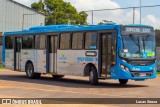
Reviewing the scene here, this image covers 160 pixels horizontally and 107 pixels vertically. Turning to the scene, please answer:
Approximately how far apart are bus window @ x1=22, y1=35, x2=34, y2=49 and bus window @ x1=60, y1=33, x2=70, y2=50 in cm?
345

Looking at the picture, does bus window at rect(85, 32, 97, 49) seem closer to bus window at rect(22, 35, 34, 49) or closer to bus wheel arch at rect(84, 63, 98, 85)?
bus wheel arch at rect(84, 63, 98, 85)

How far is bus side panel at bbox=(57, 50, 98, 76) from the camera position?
2284 cm

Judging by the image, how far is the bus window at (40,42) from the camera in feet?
87.4

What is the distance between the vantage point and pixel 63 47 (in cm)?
2488

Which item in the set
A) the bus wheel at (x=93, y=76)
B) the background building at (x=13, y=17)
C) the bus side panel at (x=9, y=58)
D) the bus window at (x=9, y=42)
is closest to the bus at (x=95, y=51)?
the bus wheel at (x=93, y=76)

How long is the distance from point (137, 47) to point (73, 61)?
14.0 feet

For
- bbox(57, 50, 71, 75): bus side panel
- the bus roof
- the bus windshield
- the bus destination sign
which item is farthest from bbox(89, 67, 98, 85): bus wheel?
the bus destination sign

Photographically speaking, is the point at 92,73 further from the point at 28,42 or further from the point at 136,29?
the point at 28,42

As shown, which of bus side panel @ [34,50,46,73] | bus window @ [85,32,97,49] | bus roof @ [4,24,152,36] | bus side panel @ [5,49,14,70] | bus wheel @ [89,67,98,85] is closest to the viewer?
bus roof @ [4,24,152,36]

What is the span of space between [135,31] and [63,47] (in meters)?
5.10

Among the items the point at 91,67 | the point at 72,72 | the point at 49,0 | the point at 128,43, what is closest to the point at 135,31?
the point at 128,43

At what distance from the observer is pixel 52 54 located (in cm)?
2589

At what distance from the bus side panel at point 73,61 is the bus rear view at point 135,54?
1.68 meters

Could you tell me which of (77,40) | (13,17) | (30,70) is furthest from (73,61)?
(13,17)
